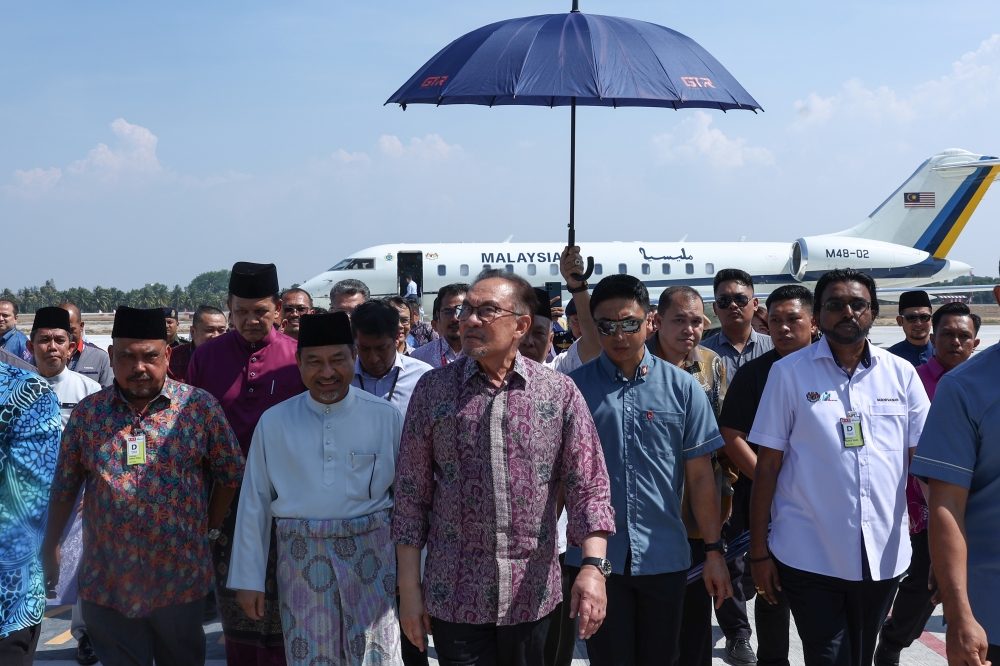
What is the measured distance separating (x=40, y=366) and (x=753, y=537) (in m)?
4.86

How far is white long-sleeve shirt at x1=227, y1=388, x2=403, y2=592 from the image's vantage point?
3303mm

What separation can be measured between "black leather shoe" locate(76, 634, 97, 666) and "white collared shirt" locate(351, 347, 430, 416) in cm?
240

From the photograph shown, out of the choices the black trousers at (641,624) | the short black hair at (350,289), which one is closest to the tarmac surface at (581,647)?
the black trousers at (641,624)

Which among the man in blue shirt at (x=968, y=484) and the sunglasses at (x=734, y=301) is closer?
the man in blue shirt at (x=968, y=484)

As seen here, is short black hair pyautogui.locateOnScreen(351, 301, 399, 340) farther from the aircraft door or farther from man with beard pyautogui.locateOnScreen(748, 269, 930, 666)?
the aircraft door

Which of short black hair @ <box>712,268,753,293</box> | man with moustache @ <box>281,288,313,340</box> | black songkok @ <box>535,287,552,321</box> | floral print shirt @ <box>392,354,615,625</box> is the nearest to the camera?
floral print shirt @ <box>392,354,615,625</box>

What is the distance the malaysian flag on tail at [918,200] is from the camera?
94.3 feet

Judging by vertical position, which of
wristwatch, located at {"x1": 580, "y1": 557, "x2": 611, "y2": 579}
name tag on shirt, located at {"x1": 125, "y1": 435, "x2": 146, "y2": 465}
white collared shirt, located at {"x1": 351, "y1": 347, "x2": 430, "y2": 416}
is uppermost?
white collared shirt, located at {"x1": 351, "y1": 347, "x2": 430, "y2": 416}

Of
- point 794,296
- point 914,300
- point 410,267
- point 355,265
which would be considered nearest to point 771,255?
point 410,267

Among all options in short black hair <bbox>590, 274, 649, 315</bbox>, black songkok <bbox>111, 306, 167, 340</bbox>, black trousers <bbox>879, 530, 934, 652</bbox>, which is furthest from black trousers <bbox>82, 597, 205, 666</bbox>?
black trousers <bbox>879, 530, 934, 652</bbox>

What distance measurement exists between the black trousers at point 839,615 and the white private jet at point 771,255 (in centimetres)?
1932

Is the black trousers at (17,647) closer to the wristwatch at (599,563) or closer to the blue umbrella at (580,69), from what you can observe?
the wristwatch at (599,563)

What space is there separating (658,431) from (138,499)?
2.21 m

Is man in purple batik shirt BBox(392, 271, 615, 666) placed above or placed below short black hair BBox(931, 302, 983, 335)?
below
